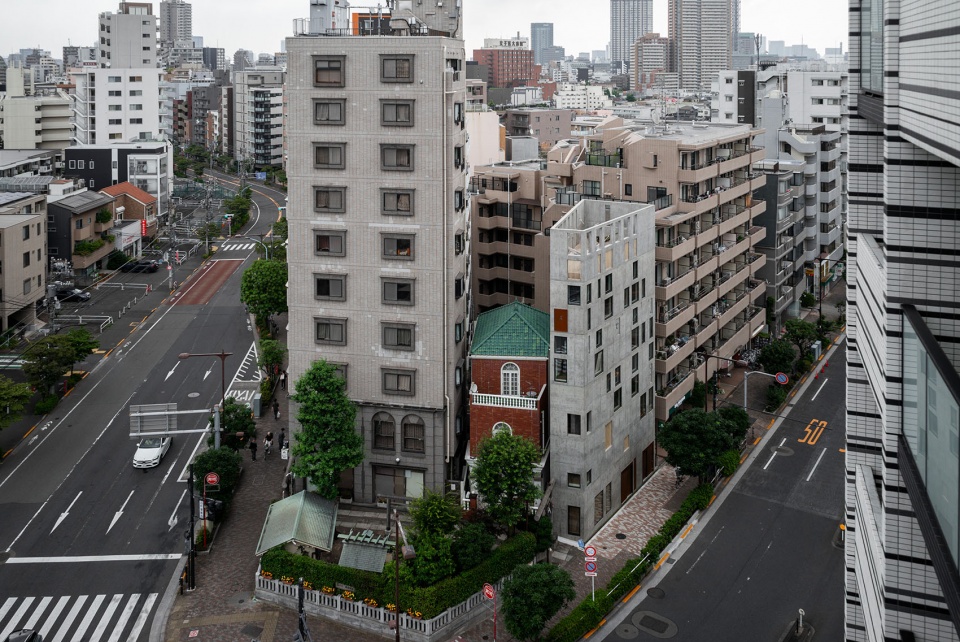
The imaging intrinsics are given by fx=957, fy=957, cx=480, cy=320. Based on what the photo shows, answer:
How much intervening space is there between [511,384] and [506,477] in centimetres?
633

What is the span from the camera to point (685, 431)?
188 ft

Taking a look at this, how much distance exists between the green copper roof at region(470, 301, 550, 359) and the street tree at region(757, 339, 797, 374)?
28.5 metres

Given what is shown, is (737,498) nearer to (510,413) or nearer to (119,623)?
(510,413)

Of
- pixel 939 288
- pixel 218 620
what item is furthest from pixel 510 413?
pixel 939 288

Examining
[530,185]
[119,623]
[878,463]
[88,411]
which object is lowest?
[119,623]

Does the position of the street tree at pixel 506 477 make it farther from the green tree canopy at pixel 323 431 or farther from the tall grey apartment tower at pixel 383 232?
the green tree canopy at pixel 323 431

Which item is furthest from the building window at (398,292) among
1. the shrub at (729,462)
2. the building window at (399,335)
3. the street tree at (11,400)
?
the street tree at (11,400)

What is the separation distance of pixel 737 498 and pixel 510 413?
55.7 ft

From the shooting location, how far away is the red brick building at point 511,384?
170 ft

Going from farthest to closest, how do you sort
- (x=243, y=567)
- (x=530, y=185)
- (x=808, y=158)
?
(x=808, y=158) → (x=530, y=185) → (x=243, y=567)

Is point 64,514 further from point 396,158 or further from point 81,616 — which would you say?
point 396,158

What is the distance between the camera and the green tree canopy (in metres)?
51.0

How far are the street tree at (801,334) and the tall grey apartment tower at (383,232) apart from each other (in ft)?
122

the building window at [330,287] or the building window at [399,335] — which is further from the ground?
the building window at [330,287]
